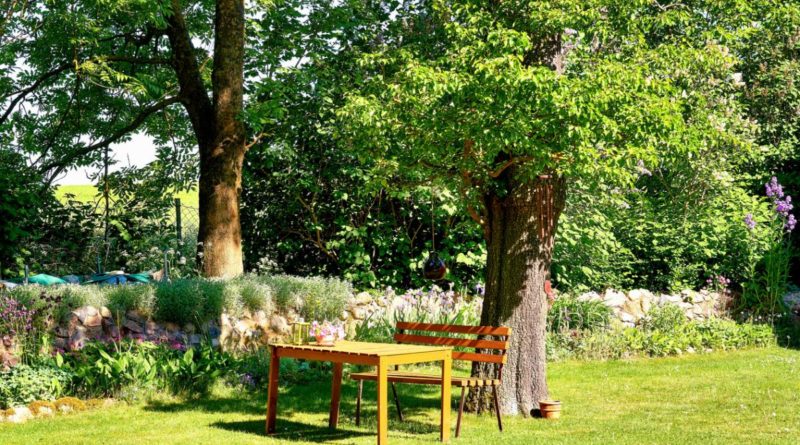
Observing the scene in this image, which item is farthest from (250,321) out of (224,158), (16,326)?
(16,326)

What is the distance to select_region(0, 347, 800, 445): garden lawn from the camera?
20.9ft

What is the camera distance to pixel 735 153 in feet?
42.2

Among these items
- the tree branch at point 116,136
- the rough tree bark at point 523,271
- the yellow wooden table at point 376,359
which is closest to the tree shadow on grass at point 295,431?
the yellow wooden table at point 376,359

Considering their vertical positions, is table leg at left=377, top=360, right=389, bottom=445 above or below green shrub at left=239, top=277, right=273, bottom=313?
below

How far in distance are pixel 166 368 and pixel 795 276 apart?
11320mm

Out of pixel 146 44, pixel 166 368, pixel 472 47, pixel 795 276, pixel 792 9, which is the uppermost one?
pixel 146 44

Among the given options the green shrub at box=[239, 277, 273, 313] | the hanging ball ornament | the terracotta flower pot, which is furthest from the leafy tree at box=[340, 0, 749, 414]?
the green shrub at box=[239, 277, 273, 313]

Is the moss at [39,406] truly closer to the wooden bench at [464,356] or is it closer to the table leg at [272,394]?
the table leg at [272,394]

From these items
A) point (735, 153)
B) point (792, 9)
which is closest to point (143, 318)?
point (792, 9)

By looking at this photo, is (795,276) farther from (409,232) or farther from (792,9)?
(792,9)

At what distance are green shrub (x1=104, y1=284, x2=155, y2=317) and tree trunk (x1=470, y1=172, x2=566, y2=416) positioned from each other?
11.1 ft

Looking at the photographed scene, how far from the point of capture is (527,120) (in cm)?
637

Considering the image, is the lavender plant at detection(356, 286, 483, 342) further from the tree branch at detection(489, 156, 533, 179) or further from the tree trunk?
the tree branch at detection(489, 156, 533, 179)

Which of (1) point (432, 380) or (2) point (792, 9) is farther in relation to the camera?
(2) point (792, 9)
